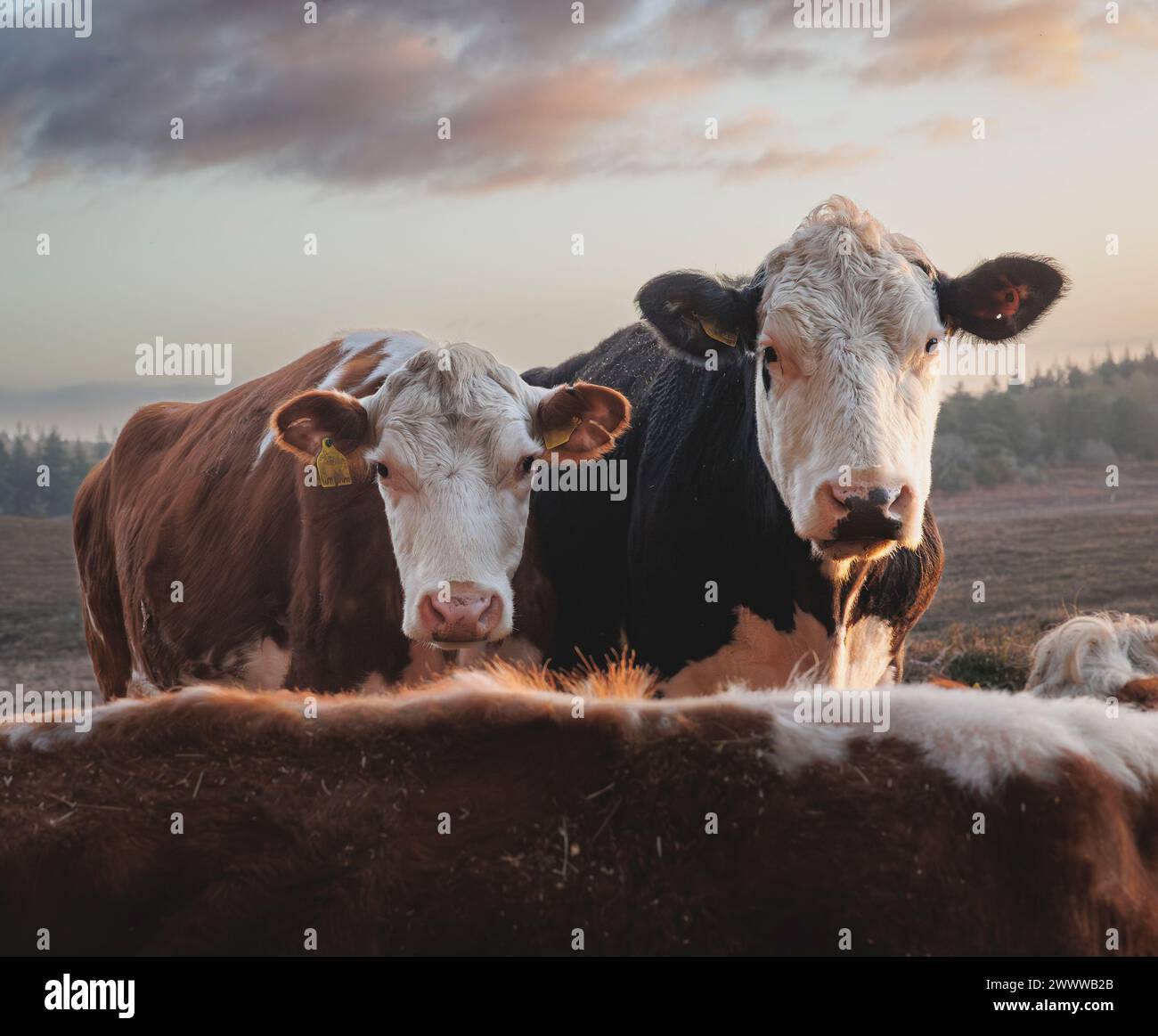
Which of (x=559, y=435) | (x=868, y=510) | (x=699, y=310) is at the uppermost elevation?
(x=699, y=310)

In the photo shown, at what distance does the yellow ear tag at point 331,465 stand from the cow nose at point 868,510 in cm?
250

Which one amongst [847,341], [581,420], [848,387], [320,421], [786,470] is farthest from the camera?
[581,420]

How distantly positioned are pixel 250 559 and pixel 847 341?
11.2ft

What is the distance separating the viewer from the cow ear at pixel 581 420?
6191 millimetres

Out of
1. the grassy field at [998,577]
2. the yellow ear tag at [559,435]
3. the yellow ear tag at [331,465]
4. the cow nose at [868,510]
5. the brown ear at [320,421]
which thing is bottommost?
the grassy field at [998,577]

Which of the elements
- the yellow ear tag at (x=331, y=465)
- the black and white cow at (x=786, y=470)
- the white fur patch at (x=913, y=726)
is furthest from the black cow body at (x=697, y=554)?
the white fur patch at (x=913, y=726)

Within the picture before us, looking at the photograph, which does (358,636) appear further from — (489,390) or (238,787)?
(238,787)

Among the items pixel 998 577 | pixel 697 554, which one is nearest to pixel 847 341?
pixel 697 554

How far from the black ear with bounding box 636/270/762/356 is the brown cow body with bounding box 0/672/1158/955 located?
→ 3.33m

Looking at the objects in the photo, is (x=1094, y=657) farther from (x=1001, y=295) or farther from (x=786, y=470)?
(x=786, y=470)

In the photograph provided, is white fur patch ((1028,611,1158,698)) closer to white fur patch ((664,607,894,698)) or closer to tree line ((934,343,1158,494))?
white fur patch ((664,607,894,698))

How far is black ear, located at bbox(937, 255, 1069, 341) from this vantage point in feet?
18.8

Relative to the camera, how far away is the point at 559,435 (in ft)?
20.6

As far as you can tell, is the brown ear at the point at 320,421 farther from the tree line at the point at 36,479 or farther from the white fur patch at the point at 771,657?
the tree line at the point at 36,479
